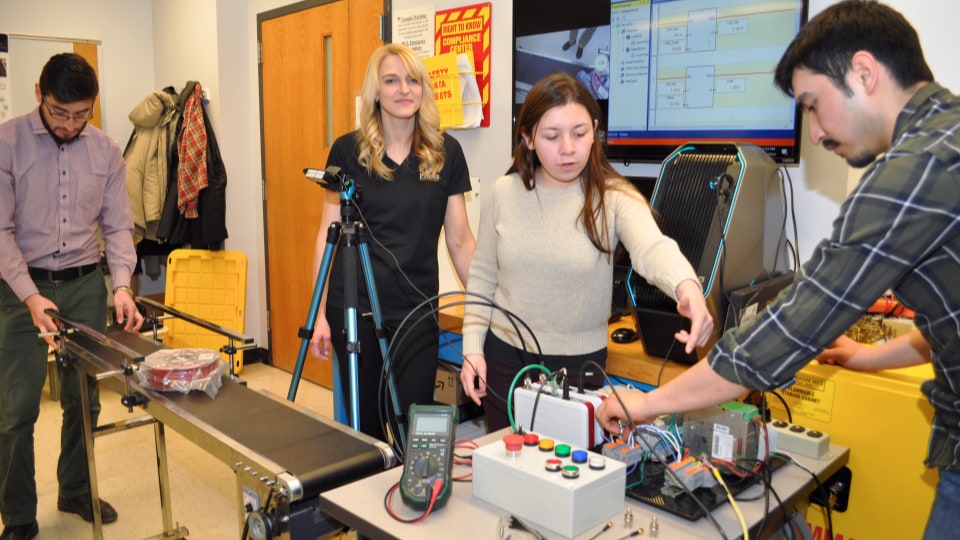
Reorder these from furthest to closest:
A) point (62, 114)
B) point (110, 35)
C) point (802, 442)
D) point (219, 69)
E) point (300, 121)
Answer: point (110, 35), point (219, 69), point (300, 121), point (62, 114), point (802, 442)

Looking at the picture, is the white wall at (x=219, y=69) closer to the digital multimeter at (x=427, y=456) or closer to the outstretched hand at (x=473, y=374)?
the outstretched hand at (x=473, y=374)

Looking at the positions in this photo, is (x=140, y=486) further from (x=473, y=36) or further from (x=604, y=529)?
(x=604, y=529)

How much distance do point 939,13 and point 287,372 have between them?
3687 mm

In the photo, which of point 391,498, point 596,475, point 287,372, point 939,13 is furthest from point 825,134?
point 287,372

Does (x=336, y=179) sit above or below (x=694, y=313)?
above

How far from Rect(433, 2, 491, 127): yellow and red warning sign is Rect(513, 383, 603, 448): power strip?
172 cm

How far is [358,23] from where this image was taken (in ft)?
11.4

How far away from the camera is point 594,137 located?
1.64m

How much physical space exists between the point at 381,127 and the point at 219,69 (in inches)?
99.6

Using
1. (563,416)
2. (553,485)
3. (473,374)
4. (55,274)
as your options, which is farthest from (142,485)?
(553,485)

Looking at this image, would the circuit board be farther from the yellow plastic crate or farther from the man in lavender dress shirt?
the yellow plastic crate

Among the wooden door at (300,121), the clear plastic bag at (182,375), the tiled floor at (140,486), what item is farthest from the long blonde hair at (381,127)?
the wooden door at (300,121)

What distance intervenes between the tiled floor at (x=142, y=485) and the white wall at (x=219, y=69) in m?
1.11

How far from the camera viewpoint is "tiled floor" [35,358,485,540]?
8.33 ft
